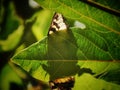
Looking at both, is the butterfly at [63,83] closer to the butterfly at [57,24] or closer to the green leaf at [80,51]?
the green leaf at [80,51]

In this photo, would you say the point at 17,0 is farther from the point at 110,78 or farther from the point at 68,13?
the point at 110,78

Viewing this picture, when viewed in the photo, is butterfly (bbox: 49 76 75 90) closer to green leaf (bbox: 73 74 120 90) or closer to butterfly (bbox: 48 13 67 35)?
green leaf (bbox: 73 74 120 90)

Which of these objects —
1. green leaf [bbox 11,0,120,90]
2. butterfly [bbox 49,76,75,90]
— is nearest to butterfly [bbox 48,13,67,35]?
green leaf [bbox 11,0,120,90]

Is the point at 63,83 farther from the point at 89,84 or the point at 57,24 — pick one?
the point at 57,24

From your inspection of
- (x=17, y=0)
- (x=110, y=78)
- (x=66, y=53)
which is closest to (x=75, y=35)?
(x=66, y=53)

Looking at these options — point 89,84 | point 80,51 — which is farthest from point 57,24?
point 89,84

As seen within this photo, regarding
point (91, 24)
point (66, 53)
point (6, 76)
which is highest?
point (91, 24)

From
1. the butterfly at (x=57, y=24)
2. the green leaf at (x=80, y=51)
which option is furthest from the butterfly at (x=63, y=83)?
the butterfly at (x=57, y=24)
